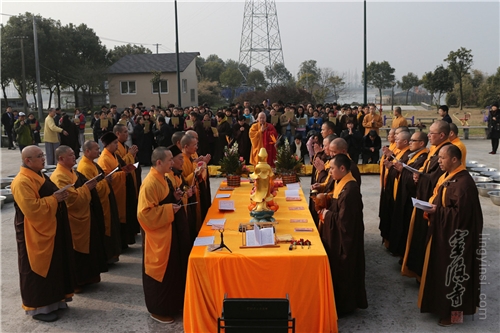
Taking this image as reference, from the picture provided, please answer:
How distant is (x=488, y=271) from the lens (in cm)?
643

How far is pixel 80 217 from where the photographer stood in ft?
19.9

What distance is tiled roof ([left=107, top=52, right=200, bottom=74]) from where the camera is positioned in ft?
136

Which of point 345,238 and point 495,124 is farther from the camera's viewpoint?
point 495,124

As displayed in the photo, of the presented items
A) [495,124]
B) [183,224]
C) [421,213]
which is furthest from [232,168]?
[495,124]

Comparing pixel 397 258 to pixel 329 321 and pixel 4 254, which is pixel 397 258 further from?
pixel 4 254

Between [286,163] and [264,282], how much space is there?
3.50 metres

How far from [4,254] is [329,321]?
554cm

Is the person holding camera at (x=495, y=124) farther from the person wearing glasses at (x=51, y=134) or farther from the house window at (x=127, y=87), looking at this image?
the house window at (x=127, y=87)

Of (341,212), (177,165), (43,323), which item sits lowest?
(43,323)

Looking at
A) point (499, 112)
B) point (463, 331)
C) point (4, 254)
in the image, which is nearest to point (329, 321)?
point (463, 331)

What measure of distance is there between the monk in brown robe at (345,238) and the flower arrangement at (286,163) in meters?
2.59

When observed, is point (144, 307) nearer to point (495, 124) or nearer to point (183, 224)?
point (183, 224)

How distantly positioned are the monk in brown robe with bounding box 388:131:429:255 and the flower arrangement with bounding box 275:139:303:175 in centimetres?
168

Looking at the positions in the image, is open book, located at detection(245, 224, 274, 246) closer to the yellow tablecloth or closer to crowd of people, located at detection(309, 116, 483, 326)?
the yellow tablecloth
